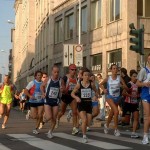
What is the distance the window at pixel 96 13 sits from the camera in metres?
31.8

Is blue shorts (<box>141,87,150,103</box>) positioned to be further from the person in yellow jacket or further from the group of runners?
the person in yellow jacket

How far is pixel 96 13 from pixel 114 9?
3.02 meters

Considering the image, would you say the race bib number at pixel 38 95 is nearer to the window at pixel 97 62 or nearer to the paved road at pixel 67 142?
the paved road at pixel 67 142

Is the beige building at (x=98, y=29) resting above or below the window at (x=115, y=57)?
above

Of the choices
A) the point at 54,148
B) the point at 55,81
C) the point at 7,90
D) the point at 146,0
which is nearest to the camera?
the point at 54,148

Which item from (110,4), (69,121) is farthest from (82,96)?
(110,4)

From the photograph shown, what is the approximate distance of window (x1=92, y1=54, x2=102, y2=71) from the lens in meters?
31.4

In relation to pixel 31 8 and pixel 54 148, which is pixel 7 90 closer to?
pixel 54 148

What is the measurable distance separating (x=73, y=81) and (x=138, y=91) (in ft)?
5.95

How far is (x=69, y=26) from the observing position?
38125 mm

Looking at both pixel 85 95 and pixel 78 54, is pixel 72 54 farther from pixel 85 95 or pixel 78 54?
pixel 85 95

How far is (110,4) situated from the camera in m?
29.9

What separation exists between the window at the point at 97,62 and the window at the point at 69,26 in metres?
5.34

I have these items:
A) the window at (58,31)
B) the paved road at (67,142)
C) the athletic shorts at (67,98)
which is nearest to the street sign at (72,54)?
the athletic shorts at (67,98)
